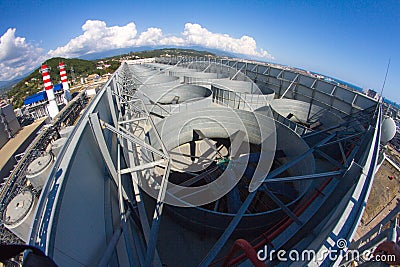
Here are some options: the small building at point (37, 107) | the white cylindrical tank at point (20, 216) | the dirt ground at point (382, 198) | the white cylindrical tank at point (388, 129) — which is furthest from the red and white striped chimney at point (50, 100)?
the dirt ground at point (382, 198)

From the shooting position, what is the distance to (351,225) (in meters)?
2.44

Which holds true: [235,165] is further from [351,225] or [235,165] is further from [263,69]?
[263,69]

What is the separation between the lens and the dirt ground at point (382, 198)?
11.5 metres

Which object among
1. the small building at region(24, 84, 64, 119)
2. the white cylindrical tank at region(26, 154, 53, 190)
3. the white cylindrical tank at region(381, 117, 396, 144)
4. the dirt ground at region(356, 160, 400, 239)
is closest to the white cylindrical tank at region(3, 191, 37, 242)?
the white cylindrical tank at region(26, 154, 53, 190)

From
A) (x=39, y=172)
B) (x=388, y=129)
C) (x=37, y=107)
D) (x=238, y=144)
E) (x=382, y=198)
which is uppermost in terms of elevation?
(x=39, y=172)

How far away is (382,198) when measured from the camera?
43.6 ft

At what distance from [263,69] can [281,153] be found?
15.8m

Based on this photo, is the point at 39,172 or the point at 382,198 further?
the point at 382,198

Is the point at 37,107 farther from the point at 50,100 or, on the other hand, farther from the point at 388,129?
the point at 388,129

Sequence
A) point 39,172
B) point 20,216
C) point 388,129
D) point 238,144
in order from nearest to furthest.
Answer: point 20,216 < point 39,172 < point 388,129 < point 238,144

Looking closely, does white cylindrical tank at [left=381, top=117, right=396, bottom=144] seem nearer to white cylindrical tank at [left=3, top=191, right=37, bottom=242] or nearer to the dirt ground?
the dirt ground

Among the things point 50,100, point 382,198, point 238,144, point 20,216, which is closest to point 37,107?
point 50,100

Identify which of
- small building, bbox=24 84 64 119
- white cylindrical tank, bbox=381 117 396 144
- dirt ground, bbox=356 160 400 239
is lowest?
dirt ground, bbox=356 160 400 239

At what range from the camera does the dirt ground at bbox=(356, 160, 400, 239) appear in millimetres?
11508
